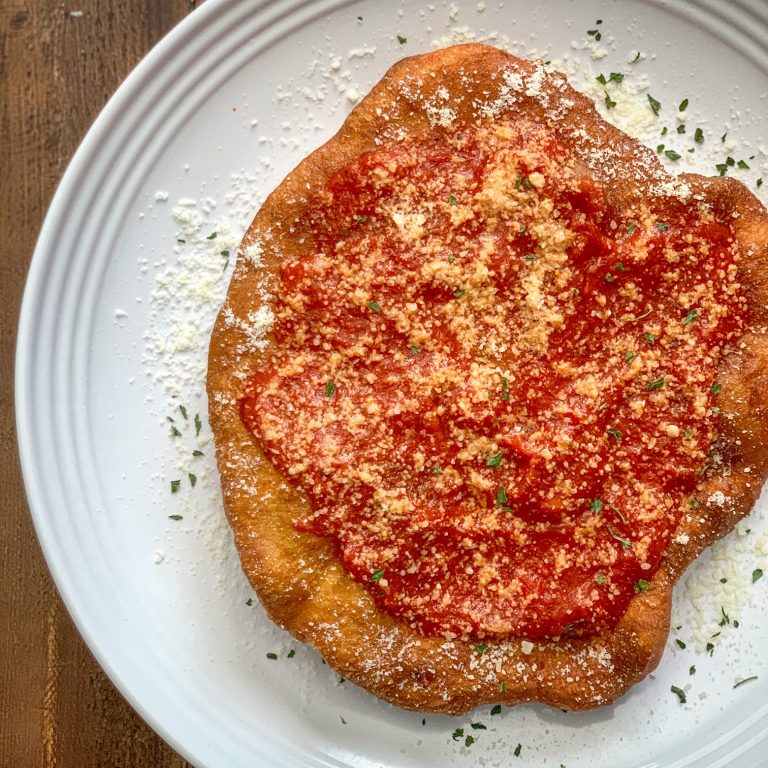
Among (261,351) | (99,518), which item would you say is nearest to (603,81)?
(261,351)

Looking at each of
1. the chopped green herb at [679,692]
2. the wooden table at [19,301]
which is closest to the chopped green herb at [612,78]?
the wooden table at [19,301]

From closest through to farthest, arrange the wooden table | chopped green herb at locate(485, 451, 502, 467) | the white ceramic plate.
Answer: chopped green herb at locate(485, 451, 502, 467), the white ceramic plate, the wooden table

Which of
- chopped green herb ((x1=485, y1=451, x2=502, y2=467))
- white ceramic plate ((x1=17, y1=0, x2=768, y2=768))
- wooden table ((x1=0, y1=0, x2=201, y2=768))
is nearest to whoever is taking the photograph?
chopped green herb ((x1=485, y1=451, x2=502, y2=467))

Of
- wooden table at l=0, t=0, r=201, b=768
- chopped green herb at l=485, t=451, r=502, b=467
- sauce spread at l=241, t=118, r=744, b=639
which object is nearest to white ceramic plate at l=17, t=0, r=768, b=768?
wooden table at l=0, t=0, r=201, b=768

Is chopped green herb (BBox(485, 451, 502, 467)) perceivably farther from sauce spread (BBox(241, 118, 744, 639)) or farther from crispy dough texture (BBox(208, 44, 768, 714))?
crispy dough texture (BBox(208, 44, 768, 714))

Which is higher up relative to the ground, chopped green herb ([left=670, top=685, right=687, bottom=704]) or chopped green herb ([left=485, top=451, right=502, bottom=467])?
chopped green herb ([left=485, top=451, right=502, bottom=467])

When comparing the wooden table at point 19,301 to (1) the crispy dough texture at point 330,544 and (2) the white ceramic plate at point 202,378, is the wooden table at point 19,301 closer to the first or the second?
(2) the white ceramic plate at point 202,378
